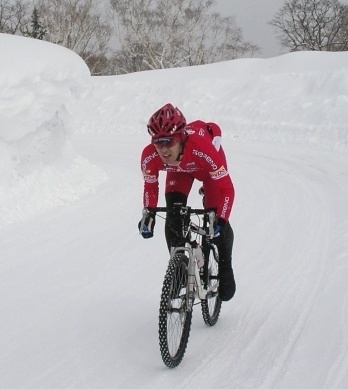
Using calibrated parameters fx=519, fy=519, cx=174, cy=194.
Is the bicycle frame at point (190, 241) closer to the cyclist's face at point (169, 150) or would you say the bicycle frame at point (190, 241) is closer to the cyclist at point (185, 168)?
the cyclist at point (185, 168)

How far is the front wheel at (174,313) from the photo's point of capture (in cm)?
354

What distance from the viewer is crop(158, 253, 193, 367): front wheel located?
354 cm

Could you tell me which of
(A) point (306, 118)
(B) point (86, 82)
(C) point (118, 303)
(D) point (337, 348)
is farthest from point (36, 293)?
(A) point (306, 118)

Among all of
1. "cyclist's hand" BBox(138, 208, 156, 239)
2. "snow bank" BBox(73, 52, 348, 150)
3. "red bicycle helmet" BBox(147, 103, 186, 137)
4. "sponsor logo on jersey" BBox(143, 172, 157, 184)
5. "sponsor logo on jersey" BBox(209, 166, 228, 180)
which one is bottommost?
"snow bank" BBox(73, 52, 348, 150)

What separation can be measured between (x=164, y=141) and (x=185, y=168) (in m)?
0.52

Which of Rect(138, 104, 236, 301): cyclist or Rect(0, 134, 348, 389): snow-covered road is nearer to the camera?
Rect(138, 104, 236, 301): cyclist

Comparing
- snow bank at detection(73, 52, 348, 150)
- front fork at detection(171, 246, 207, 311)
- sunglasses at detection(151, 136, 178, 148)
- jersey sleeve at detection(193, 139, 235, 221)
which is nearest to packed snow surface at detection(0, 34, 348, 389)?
front fork at detection(171, 246, 207, 311)

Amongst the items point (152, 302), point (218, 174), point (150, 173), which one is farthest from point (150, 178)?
point (152, 302)

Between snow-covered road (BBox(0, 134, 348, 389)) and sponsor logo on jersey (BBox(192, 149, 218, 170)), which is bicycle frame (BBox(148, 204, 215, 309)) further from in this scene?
snow-covered road (BBox(0, 134, 348, 389))

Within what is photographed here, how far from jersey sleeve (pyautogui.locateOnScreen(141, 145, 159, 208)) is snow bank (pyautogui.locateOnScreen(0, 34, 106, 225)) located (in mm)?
4416

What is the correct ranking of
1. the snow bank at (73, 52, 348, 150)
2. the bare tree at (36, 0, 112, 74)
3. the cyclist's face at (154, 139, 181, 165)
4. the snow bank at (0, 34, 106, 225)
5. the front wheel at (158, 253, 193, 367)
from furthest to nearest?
the bare tree at (36, 0, 112, 74), the snow bank at (73, 52, 348, 150), the snow bank at (0, 34, 106, 225), the cyclist's face at (154, 139, 181, 165), the front wheel at (158, 253, 193, 367)

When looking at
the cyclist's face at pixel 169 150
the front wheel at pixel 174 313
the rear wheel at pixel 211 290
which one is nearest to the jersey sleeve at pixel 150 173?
the cyclist's face at pixel 169 150

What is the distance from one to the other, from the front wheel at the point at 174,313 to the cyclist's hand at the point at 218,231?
0.31 metres

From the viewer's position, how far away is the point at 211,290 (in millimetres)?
4398
